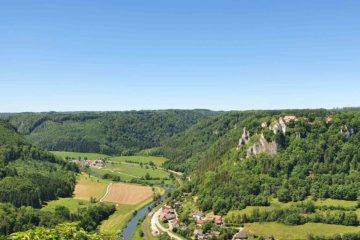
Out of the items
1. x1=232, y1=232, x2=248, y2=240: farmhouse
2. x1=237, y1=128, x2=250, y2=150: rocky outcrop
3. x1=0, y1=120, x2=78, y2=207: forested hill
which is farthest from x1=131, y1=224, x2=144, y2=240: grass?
x1=237, y1=128, x2=250, y2=150: rocky outcrop

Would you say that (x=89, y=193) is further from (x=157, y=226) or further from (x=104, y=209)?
(x=157, y=226)

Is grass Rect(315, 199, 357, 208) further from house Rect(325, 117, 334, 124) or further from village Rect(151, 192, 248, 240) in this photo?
house Rect(325, 117, 334, 124)

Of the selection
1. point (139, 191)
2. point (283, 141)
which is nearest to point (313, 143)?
point (283, 141)

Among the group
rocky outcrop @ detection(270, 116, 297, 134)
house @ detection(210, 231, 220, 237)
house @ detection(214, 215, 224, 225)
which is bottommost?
house @ detection(210, 231, 220, 237)

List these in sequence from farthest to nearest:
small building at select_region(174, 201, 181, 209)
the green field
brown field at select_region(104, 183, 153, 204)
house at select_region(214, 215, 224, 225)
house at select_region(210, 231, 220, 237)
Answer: brown field at select_region(104, 183, 153, 204) < small building at select_region(174, 201, 181, 209) < the green field < house at select_region(214, 215, 224, 225) < house at select_region(210, 231, 220, 237)

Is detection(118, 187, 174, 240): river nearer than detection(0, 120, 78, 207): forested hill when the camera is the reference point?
Yes

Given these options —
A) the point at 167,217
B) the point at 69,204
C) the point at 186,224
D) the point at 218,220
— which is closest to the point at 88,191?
the point at 69,204

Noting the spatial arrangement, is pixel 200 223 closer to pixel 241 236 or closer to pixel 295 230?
pixel 241 236
